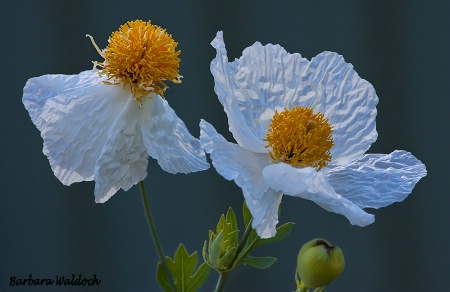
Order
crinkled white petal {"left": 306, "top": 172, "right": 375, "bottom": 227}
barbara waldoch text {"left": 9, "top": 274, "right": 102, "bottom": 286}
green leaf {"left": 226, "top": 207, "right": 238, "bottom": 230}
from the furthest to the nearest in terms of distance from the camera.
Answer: barbara waldoch text {"left": 9, "top": 274, "right": 102, "bottom": 286}
green leaf {"left": 226, "top": 207, "right": 238, "bottom": 230}
crinkled white petal {"left": 306, "top": 172, "right": 375, "bottom": 227}

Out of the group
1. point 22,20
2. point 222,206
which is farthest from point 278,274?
point 22,20

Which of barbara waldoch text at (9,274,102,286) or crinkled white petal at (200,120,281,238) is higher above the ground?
crinkled white petal at (200,120,281,238)

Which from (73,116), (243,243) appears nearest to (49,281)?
(73,116)

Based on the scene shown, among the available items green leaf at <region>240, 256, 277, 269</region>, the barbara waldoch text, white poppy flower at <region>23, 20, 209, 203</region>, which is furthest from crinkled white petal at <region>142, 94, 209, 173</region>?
the barbara waldoch text

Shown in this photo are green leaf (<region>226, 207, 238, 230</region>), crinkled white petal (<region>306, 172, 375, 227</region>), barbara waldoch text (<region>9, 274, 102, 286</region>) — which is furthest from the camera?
barbara waldoch text (<region>9, 274, 102, 286</region>)

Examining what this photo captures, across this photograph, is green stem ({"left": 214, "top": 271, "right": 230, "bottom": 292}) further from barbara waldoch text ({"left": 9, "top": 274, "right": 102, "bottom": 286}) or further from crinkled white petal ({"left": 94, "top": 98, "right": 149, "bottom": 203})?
barbara waldoch text ({"left": 9, "top": 274, "right": 102, "bottom": 286})

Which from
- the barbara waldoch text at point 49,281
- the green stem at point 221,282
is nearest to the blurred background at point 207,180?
the barbara waldoch text at point 49,281

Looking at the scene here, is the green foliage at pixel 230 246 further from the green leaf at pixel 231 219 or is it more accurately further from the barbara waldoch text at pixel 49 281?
the barbara waldoch text at pixel 49 281

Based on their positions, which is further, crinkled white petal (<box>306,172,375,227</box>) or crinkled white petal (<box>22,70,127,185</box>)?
crinkled white petal (<box>22,70,127,185</box>)
